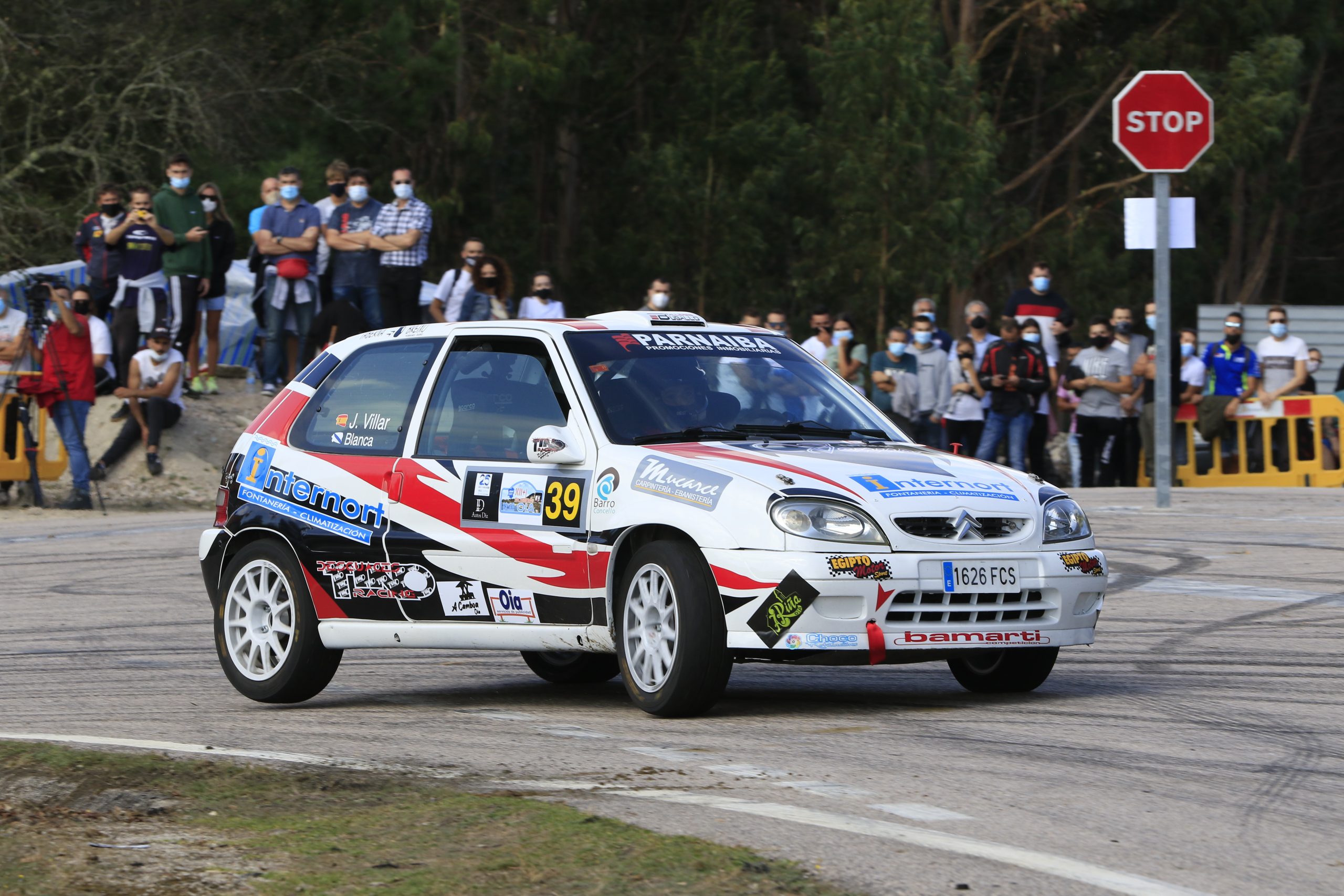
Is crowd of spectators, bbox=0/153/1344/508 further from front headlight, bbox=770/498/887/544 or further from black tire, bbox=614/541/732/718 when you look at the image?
front headlight, bbox=770/498/887/544

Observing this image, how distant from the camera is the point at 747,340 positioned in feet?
30.0

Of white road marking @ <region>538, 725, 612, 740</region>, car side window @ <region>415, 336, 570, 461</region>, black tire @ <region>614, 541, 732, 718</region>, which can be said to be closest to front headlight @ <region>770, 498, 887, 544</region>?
black tire @ <region>614, 541, 732, 718</region>

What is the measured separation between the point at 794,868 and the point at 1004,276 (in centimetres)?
4195

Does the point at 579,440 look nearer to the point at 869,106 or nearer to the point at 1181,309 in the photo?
the point at 869,106

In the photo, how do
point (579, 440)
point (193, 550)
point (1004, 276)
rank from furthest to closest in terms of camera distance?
1. point (1004, 276)
2. point (193, 550)
3. point (579, 440)

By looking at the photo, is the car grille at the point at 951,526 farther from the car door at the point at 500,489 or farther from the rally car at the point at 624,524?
the car door at the point at 500,489

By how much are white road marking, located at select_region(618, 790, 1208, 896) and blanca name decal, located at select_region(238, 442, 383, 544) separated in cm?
288

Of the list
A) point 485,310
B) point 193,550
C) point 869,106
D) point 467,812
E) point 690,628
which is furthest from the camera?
point 869,106

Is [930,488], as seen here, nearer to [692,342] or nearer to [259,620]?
[692,342]

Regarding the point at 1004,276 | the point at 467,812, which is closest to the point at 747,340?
the point at 467,812

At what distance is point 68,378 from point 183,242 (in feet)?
7.68

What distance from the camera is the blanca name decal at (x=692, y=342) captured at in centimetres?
874

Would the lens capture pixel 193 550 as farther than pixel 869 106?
No

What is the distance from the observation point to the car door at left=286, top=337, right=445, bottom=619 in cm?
870
